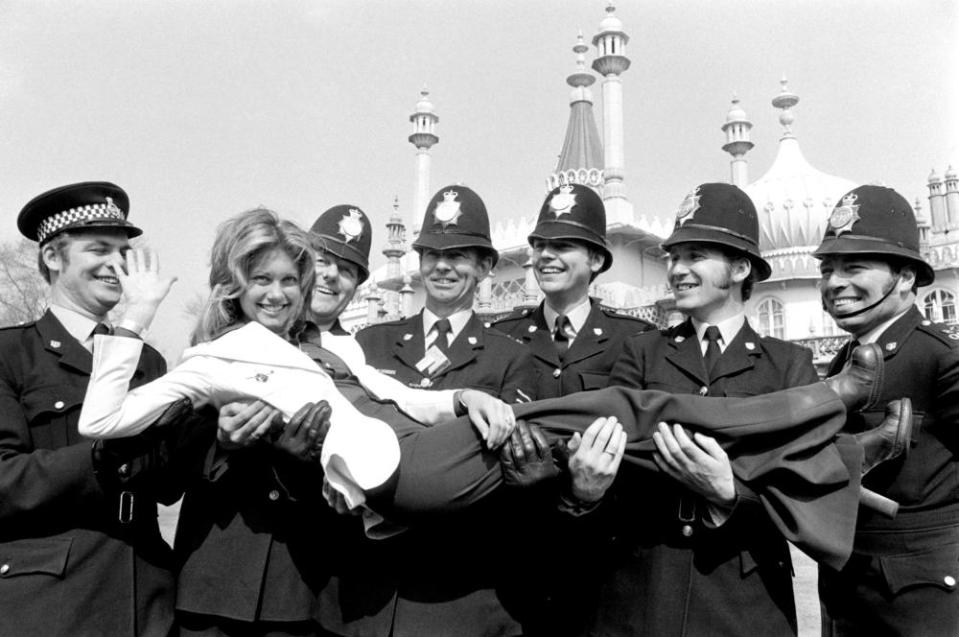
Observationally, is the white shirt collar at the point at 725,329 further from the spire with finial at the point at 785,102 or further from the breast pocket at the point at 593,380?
the spire with finial at the point at 785,102

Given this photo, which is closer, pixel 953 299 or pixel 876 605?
pixel 876 605

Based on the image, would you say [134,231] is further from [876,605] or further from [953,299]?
[953,299]

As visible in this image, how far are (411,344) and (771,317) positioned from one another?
→ 26459 mm

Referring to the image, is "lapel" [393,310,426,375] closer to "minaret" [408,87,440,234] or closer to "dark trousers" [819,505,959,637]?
"dark trousers" [819,505,959,637]

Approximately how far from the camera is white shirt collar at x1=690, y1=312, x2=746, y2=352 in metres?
3.49

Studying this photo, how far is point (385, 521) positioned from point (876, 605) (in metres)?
2.07

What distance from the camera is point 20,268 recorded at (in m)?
26.1

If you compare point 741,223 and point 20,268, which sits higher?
point 20,268

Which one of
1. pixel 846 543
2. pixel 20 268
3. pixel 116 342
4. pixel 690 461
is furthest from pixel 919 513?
pixel 20 268

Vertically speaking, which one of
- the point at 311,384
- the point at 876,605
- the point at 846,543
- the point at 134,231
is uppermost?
the point at 134,231

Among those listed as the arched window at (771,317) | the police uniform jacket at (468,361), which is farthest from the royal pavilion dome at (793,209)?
the police uniform jacket at (468,361)

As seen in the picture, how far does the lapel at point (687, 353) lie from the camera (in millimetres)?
3355

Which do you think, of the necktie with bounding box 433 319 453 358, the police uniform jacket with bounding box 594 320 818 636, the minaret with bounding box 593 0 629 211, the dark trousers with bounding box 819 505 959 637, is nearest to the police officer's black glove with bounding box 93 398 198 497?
the necktie with bounding box 433 319 453 358

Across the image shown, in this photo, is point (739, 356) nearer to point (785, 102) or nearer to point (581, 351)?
point (581, 351)
